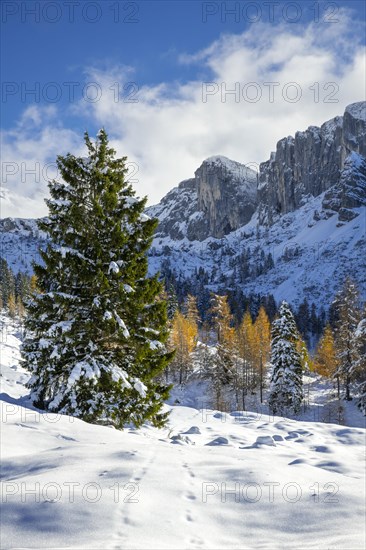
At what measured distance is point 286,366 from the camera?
33.0 metres

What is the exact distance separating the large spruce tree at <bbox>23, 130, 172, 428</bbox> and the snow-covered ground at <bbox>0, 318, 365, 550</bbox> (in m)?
2.50

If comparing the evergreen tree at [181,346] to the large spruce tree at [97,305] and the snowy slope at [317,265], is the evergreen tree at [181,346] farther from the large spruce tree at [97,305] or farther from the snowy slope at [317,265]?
the snowy slope at [317,265]

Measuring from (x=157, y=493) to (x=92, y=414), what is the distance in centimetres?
599

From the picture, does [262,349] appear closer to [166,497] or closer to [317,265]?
[166,497]

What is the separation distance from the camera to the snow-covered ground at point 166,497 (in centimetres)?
343

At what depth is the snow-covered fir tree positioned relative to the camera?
3269 centimetres

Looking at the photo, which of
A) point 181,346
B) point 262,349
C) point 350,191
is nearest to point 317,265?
point 350,191

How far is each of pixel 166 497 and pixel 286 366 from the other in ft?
101

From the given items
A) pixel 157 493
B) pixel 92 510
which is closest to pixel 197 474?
pixel 157 493

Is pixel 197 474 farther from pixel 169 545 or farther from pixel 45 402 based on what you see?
pixel 45 402

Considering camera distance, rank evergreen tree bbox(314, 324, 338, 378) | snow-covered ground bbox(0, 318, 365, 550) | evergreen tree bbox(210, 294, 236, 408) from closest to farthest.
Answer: snow-covered ground bbox(0, 318, 365, 550) → evergreen tree bbox(210, 294, 236, 408) → evergreen tree bbox(314, 324, 338, 378)

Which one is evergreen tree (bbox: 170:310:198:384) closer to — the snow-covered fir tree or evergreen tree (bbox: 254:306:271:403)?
evergreen tree (bbox: 254:306:271:403)

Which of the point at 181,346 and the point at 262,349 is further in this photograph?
the point at 181,346

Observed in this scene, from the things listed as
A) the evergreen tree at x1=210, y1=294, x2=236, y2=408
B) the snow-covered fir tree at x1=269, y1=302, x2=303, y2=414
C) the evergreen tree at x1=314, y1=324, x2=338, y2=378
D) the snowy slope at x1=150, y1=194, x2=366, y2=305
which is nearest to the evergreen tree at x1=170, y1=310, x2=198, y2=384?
the evergreen tree at x1=210, y1=294, x2=236, y2=408
